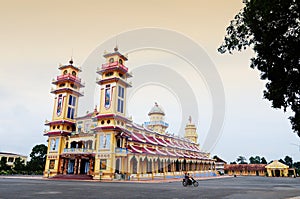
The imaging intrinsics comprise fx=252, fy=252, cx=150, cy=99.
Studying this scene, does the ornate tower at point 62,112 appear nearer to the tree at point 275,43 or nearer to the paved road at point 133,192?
the paved road at point 133,192

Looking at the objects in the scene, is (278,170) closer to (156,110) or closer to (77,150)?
(156,110)

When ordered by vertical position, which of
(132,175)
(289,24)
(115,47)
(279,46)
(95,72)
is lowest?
(132,175)

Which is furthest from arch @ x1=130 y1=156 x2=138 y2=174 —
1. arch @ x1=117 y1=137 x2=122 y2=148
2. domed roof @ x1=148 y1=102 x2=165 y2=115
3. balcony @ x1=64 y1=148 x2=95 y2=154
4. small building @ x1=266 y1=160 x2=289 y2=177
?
small building @ x1=266 y1=160 x2=289 y2=177

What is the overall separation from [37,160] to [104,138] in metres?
27.4

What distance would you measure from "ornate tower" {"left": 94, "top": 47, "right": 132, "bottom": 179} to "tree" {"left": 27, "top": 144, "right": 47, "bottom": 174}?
23308 mm

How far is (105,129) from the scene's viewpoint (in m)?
35.2

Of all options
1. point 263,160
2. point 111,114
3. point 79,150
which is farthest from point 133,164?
point 263,160

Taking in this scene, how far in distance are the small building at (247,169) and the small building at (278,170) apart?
5.34m

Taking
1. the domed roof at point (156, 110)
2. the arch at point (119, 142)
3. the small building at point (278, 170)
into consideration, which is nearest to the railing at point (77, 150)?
the arch at point (119, 142)

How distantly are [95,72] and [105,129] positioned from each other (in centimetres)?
978

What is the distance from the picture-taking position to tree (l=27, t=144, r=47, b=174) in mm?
51312

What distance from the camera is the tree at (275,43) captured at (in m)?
10.2

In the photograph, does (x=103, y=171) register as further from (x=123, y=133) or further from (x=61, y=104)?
(x=61, y=104)

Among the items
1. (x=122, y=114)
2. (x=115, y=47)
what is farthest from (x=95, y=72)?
(x=122, y=114)
